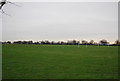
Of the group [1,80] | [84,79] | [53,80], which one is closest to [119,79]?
[84,79]

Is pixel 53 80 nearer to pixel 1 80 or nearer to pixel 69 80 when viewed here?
pixel 69 80

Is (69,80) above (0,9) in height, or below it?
below

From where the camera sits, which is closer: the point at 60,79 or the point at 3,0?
the point at 3,0

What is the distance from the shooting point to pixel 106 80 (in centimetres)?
1059

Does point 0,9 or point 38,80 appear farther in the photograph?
point 38,80

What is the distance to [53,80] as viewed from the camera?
1052cm

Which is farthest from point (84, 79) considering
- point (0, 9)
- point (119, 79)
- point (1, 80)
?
point (0, 9)

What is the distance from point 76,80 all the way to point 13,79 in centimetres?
352

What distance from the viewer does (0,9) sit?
5.64 meters

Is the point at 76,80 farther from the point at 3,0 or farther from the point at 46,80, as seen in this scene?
the point at 3,0

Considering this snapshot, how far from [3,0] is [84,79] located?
680cm

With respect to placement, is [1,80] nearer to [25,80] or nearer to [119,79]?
[25,80]

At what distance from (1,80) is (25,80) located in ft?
4.68

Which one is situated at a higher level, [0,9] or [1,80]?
[0,9]
